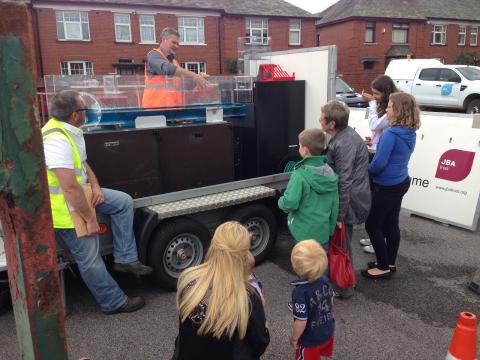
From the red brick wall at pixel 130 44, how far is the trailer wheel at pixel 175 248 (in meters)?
26.0

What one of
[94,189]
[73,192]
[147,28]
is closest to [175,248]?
[94,189]

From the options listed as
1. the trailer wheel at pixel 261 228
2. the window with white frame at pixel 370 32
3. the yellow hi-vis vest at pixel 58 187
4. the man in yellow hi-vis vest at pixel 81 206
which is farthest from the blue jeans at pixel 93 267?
the window with white frame at pixel 370 32

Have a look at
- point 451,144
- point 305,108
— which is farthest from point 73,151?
point 451,144

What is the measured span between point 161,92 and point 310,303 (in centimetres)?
303

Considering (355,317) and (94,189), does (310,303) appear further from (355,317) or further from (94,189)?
(94,189)

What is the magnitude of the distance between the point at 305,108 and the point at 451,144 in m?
Result: 2.36

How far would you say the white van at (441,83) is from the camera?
1700 centimetres

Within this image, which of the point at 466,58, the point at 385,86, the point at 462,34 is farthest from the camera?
the point at 462,34

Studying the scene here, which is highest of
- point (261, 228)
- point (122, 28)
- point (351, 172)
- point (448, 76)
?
point (122, 28)

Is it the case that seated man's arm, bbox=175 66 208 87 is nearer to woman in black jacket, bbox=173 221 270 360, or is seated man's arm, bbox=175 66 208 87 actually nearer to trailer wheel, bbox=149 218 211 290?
trailer wheel, bbox=149 218 211 290

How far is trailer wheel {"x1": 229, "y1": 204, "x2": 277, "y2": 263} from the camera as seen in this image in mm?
4648

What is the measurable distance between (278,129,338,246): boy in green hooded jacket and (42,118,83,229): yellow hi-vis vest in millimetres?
1657

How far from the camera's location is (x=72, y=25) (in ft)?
90.9

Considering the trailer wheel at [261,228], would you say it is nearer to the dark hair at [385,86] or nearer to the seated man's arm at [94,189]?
the seated man's arm at [94,189]
